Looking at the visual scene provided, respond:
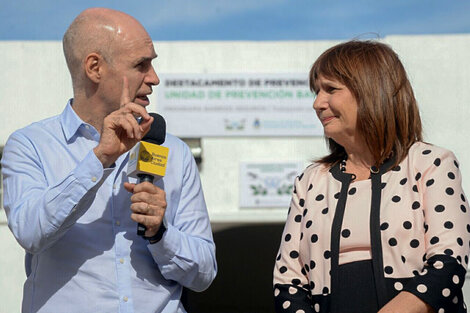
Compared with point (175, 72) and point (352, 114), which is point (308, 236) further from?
point (175, 72)

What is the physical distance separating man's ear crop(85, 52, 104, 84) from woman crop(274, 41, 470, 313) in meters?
0.84

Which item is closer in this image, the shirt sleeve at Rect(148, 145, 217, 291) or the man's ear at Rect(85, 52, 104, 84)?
the shirt sleeve at Rect(148, 145, 217, 291)

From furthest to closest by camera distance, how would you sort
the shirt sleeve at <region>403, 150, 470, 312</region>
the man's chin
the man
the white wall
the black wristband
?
the white wall, the man's chin, the black wristband, the man, the shirt sleeve at <region>403, 150, 470, 312</region>

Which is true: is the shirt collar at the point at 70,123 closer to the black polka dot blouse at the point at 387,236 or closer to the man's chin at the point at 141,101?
the man's chin at the point at 141,101

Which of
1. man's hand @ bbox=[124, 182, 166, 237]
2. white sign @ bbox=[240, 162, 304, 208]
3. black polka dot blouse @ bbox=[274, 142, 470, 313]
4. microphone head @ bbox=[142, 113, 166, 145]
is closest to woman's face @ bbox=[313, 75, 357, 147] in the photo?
black polka dot blouse @ bbox=[274, 142, 470, 313]

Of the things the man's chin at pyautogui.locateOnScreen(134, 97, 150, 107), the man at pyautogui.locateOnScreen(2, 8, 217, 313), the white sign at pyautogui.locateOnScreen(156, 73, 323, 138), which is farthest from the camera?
the white sign at pyautogui.locateOnScreen(156, 73, 323, 138)

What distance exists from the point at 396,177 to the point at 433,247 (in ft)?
0.97

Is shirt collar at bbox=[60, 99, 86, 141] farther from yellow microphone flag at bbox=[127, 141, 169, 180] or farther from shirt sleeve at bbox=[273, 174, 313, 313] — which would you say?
shirt sleeve at bbox=[273, 174, 313, 313]

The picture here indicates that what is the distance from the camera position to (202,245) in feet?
8.51

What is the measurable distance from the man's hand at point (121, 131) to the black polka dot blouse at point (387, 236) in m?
0.70

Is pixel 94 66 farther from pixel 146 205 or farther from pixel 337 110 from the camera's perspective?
pixel 337 110

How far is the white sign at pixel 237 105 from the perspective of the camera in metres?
10.1

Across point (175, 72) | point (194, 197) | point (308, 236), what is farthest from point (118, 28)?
point (175, 72)

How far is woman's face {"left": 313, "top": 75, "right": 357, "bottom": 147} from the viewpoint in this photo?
246 centimetres
